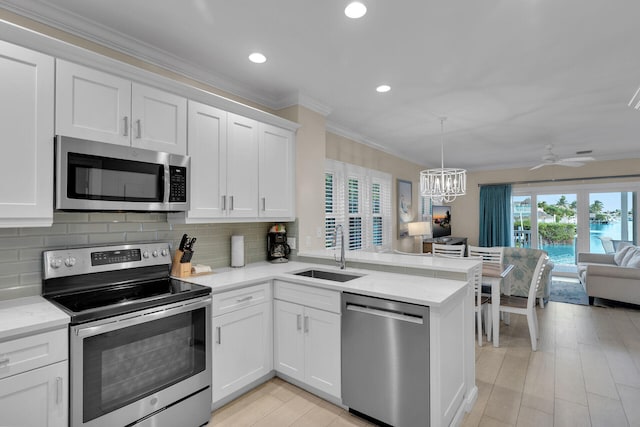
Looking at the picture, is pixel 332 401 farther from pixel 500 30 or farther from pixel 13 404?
pixel 500 30

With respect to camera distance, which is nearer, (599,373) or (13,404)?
(13,404)

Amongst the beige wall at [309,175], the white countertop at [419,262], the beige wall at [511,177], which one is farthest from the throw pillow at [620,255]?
the beige wall at [309,175]

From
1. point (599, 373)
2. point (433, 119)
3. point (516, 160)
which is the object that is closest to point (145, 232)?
point (433, 119)

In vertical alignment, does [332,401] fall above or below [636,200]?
below

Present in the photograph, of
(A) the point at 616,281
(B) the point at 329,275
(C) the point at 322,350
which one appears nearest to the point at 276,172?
(B) the point at 329,275

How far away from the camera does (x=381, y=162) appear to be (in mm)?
5605

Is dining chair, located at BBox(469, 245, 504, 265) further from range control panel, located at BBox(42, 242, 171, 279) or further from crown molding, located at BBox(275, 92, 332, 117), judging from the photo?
range control panel, located at BBox(42, 242, 171, 279)

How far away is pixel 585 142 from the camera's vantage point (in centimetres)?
533

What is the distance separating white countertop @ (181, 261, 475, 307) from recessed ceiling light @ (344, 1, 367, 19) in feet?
5.81

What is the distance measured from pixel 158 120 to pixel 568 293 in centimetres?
677

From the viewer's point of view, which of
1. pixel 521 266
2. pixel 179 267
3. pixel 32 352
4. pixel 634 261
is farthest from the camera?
pixel 634 261

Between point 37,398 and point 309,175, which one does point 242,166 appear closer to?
point 309,175

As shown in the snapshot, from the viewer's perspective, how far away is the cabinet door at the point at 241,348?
2.18 meters

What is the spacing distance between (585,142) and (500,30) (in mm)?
4553
